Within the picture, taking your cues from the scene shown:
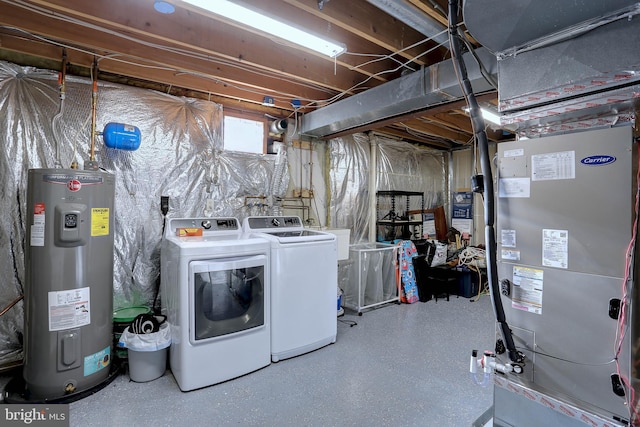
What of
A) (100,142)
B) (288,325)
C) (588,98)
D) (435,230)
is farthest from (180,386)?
(435,230)

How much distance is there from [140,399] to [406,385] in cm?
195

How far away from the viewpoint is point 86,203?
89.5 inches

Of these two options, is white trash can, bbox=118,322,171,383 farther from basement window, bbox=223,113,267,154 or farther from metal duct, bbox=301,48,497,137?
metal duct, bbox=301,48,497,137

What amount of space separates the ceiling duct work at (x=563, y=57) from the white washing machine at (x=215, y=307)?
2.08m

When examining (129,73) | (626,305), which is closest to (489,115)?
(626,305)

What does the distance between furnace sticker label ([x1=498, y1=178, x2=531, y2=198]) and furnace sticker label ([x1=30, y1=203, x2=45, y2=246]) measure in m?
2.87

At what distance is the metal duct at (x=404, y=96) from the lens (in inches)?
91.1

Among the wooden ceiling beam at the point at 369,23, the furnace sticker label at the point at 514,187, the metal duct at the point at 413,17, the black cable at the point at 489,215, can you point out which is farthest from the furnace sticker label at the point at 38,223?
the furnace sticker label at the point at 514,187

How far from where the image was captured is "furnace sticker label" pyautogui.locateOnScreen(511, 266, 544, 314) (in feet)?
4.53

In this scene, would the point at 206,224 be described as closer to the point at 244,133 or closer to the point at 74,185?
the point at 74,185

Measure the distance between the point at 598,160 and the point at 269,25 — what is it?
190 centimetres

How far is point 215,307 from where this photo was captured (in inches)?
98.4

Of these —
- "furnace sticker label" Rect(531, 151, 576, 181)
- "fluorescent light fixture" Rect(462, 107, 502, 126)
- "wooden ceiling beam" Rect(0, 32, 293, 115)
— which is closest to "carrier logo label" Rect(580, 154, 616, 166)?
"furnace sticker label" Rect(531, 151, 576, 181)

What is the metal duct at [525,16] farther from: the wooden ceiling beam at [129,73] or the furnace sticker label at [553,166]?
the wooden ceiling beam at [129,73]
